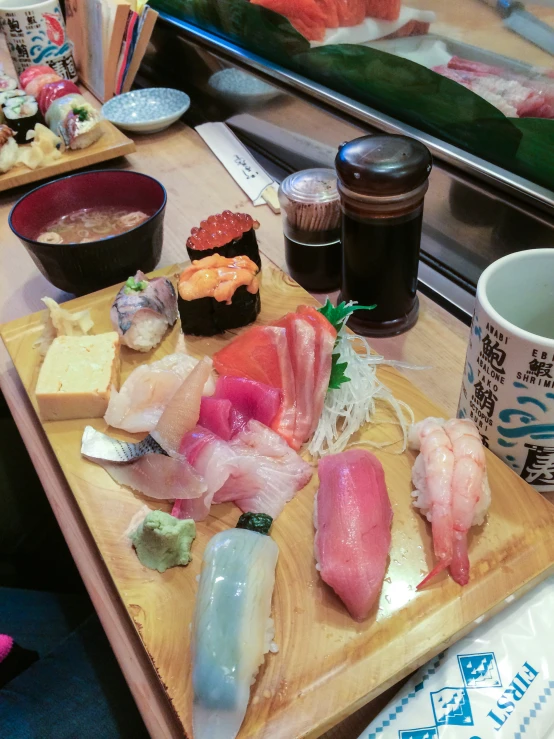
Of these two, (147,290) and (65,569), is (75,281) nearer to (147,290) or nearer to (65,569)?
(147,290)

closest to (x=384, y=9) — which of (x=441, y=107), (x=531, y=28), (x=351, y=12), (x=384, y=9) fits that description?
(x=384, y=9)

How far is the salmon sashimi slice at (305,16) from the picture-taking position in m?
1.36

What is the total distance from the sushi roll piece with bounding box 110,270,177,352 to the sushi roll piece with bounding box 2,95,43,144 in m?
1.00

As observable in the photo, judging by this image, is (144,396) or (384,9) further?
(384,9)

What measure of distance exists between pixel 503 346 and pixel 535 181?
1.60ft

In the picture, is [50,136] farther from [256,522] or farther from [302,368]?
[256,522]

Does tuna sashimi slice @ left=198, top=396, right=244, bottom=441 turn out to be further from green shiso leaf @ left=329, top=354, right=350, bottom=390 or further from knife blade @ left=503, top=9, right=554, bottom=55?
knife blade @ left=503, top=9, right=554, bottom=55

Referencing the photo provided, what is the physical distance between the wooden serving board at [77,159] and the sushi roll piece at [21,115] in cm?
19

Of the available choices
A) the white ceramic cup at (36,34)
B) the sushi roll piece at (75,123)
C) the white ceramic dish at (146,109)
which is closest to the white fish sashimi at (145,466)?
the sushi roll piece at (75,123)

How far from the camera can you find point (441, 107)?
112 cm

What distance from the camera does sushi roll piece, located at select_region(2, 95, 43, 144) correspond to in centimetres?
176

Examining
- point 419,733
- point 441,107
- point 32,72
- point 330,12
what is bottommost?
point 419,733

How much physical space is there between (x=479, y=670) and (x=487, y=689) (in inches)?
1.0

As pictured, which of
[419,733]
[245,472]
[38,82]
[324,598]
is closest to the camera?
[419,733]
